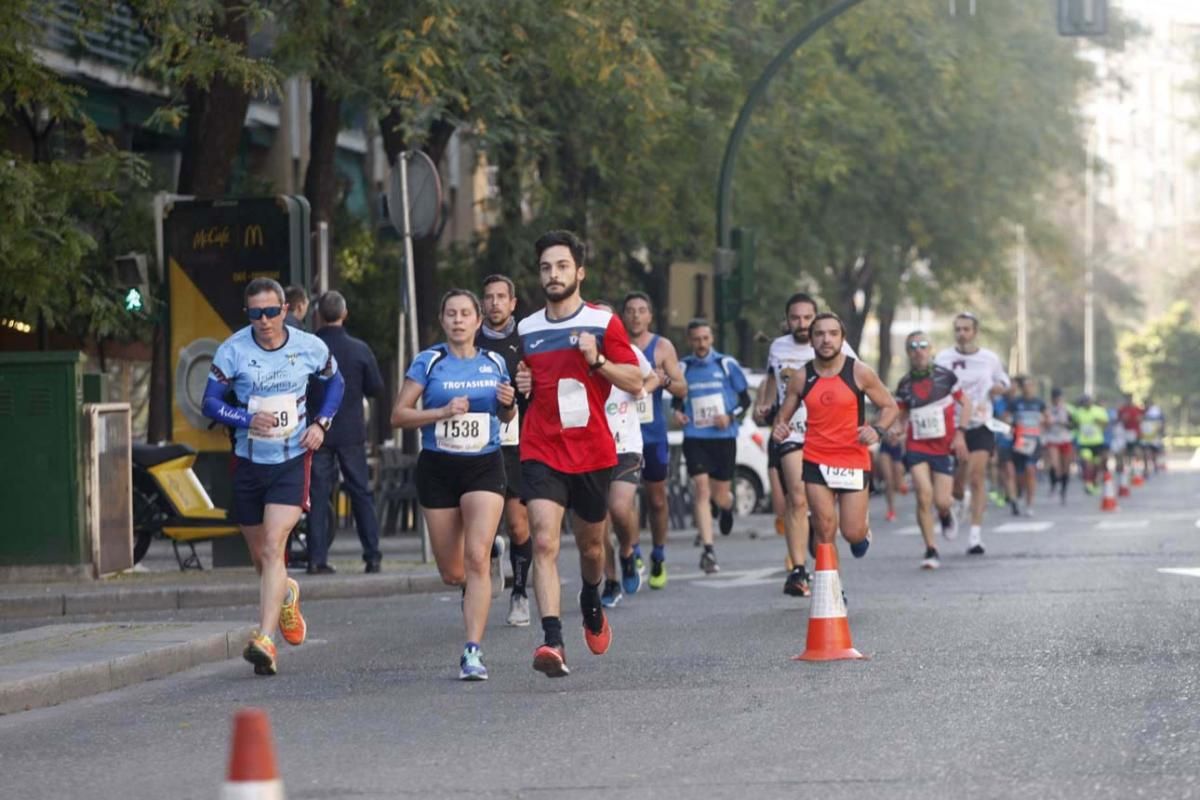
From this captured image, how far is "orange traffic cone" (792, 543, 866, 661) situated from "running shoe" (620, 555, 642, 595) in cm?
417

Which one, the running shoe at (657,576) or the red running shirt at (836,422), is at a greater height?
the red running shirt at (836,422)

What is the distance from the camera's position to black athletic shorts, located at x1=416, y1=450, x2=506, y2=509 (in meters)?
11.5

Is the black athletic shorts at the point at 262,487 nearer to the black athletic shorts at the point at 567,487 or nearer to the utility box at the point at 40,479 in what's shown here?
the black athletic shorts at the point at 567,487

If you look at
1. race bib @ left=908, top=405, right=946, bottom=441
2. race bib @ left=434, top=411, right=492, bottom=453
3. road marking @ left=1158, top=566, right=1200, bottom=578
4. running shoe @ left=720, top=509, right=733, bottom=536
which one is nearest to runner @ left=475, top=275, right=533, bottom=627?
race bib @ left=434, top=411, right=492, bottom=453

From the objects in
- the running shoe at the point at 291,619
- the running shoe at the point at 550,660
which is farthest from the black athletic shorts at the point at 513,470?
the running shoe at the point at 550,660

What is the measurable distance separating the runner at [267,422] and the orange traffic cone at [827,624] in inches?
96.6

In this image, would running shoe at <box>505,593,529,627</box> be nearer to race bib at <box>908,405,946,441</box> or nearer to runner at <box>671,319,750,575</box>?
runner at <box>671,319,750,575</box>

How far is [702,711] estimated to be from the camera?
984 cm

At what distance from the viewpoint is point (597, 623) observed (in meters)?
11.7

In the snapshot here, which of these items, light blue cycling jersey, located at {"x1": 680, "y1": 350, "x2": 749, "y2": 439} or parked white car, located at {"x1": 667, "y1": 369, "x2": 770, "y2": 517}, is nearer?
light blue cycling jersey, located at {"x1": 680, "y1": 350, "x2": 749, "y2": 439}

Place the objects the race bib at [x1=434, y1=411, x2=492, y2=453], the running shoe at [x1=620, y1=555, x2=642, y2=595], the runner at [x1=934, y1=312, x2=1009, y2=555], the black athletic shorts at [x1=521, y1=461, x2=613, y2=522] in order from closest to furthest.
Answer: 1. the black athletic shorts at [x1=521, y1=461, x2=613, y2=522]
2. the race bib at [x1=434, y1=411, x2=492, y2=453]
3. the running shoe at [x1=620, y1=555, x2=642, y2=595]
4. the runner at [x1=934, y1=312, x2=1009, y2=555]

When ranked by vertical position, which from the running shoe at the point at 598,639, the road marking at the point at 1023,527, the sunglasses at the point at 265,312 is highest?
the sunglasses at the point at 265,312

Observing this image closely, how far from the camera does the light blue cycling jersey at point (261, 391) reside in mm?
12133

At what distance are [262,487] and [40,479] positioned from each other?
5756 millimetres
